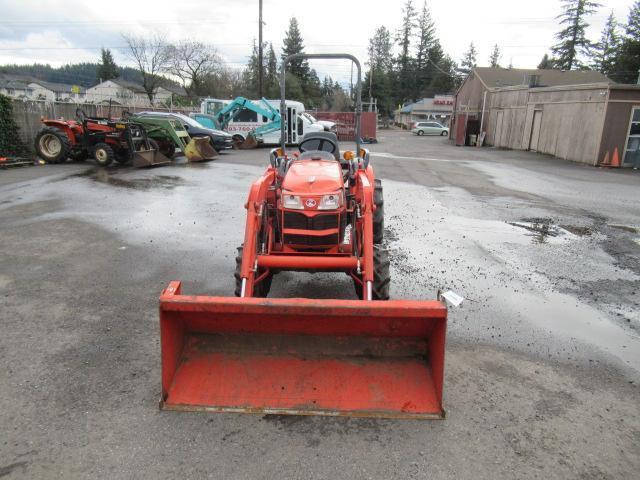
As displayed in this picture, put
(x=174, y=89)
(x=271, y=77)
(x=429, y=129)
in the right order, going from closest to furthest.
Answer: (x=429, y=129), (x=271, y=77), (x=174, y=89)

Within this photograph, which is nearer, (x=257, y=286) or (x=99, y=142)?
(x=257, y=286)

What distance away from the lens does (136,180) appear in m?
13.3

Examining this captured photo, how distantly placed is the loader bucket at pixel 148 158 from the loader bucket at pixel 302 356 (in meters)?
13.5

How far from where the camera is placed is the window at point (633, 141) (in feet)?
64.0

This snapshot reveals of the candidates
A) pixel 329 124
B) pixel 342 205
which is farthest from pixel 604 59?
pixel 342 205

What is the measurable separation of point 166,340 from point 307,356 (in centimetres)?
98

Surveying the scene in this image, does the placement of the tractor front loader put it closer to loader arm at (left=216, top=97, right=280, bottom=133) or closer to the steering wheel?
the steering wheel

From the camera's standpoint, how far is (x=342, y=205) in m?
4.66

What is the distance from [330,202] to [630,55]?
165 feet

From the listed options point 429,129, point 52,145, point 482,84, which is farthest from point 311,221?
point 429,129

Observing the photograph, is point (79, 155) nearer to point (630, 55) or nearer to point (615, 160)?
point (615, 160)

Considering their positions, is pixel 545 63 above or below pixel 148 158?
above

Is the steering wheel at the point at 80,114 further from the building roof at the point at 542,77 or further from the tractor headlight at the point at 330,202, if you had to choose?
the building roof at the point at 542,77

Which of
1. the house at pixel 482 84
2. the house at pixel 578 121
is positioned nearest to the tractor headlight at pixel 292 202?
the house at pixel 578 121
